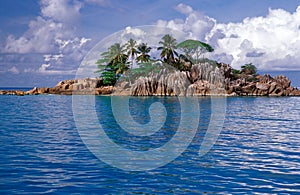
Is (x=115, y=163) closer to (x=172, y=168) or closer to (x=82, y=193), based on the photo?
(x=172, y=168)

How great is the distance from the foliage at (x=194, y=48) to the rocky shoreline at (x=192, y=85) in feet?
26.3

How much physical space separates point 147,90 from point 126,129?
69.5m

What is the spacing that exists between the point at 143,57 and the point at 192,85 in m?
18.3

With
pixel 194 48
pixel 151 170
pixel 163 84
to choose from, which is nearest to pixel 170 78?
pixel 163 84

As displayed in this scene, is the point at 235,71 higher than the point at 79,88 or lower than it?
higher

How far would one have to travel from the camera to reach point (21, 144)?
20969mm

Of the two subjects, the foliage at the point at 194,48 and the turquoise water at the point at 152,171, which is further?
the foliage at the point at 194,48

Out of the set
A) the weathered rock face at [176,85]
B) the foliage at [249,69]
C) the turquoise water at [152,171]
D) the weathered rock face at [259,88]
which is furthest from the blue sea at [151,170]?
the foliage at [249,69]

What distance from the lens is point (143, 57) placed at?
105312 millimetres

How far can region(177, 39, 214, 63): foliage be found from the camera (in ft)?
369

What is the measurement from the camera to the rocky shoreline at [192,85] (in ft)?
322

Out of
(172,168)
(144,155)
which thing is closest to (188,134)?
(144,155)

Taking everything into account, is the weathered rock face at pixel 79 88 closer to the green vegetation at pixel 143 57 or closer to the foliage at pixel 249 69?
the green vegetation at pixel 143 57

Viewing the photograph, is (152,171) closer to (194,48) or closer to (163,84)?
(163,84)
